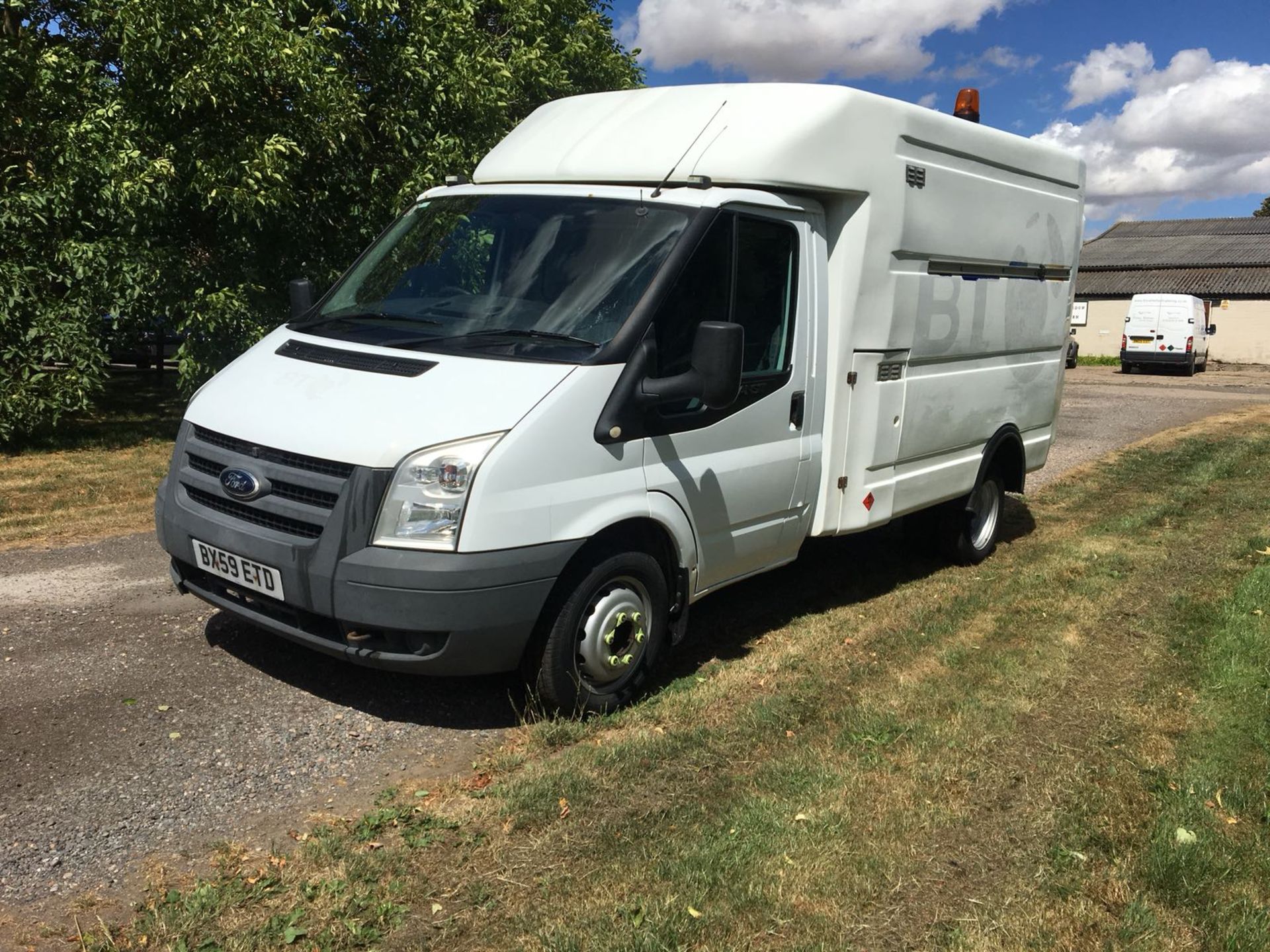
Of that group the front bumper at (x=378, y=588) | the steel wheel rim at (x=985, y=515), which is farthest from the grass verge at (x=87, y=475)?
the steel wheel rim at (x=985, y=515)

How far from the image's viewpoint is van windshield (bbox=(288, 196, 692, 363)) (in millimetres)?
4691

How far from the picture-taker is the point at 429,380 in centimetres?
440

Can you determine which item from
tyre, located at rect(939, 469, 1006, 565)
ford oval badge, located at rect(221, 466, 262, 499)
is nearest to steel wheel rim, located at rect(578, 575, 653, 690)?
ford oval badge, located at rect(221, 466, 262, 499)

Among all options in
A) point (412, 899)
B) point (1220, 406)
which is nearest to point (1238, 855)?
point (412, 899)

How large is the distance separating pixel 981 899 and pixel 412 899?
5.94 ft

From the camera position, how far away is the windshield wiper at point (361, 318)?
5.02 m

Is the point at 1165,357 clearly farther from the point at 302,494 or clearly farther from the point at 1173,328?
the point at 302,494

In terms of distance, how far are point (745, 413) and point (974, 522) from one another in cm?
340

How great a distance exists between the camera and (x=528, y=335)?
15.4 feet

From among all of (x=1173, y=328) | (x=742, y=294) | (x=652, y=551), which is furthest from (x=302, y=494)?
(x=1173, y=328)

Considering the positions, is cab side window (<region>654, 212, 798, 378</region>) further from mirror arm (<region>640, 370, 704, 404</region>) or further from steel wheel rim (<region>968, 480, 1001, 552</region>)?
steel wheel rim (<region>968, 480, 1001, 552</region>)

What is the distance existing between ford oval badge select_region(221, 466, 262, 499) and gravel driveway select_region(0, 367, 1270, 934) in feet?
3.23

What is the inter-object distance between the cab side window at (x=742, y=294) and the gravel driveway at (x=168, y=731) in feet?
6.01

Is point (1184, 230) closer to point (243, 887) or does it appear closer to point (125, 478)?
point (125, 478)
